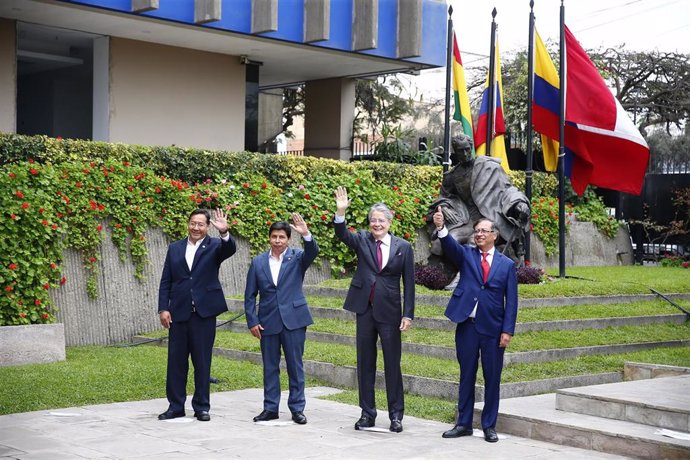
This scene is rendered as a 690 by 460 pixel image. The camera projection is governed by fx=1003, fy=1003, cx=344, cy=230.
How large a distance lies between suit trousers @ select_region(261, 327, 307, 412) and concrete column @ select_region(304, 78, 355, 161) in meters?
16.3

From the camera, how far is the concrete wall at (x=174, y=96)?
21.0m

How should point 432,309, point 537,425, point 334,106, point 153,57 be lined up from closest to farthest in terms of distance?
point 537,425 < point 432,309 < point 153,57 < point 334,106

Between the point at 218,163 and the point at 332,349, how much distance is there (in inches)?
202

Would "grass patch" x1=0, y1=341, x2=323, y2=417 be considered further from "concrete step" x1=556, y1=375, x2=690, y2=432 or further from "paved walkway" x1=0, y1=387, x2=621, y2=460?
"concrete step" x1=556, y1=375, x2=690, y2=432

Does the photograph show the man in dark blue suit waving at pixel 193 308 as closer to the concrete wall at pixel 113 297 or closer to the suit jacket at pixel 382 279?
the suit jacket at pixel 382 279

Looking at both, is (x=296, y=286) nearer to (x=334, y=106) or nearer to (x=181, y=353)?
(x=181, y=353)

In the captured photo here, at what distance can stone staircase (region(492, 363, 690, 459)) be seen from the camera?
8.05m

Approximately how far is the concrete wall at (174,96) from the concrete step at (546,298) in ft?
24.7

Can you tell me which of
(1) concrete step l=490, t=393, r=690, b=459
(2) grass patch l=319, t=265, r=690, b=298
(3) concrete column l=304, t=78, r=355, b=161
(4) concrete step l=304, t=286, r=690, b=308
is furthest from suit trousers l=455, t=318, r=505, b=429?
(3) concrete column l=304, t=78, r=355, b=161

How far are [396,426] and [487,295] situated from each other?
1.41 m

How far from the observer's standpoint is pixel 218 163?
16.4m

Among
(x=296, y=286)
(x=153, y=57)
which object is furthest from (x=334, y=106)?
(x=296, y=286)

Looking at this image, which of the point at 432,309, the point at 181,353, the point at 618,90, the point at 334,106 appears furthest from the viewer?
the point at 618,90

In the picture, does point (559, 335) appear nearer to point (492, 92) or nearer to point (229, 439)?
point (229, 439)
